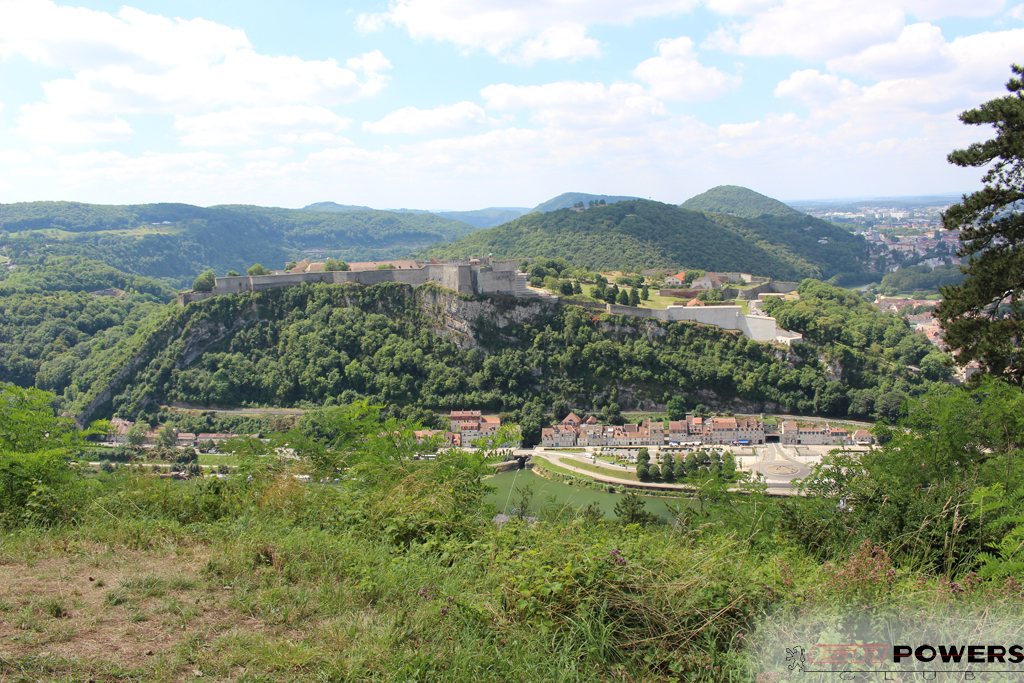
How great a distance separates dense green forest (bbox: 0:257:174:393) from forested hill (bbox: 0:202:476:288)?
862 inches

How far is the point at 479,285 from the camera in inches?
1271

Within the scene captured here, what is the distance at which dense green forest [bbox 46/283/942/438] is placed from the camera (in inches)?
1176

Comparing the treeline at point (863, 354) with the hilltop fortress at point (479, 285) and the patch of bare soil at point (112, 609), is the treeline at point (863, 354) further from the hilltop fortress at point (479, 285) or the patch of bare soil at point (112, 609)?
the patch of bare soil at point (112, 609)

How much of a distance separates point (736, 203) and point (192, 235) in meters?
108

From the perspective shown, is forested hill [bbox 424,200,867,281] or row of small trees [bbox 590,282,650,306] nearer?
row of small trees [bbox 590,282,650,306]

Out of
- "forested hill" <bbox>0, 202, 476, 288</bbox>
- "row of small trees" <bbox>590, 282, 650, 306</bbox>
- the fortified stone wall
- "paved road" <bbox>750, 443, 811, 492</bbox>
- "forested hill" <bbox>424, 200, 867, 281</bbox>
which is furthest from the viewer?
"forested hill" <bbox>0, 202, 476, 288</bbox>

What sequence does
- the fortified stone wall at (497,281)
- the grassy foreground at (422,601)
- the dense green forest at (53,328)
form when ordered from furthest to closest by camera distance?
the dense green forest at (53,328)
the fortified stone wall at (497,281)
the grassy foreground at (422,601)

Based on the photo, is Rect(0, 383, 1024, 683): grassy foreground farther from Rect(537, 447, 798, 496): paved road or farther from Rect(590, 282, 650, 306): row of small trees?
Rect(590, 282, 650, 306): row of small trees

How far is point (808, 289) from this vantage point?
4381cm

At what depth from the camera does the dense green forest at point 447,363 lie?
98.0ft

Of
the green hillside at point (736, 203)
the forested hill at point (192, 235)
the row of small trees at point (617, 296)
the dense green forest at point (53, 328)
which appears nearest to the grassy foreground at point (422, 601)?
the row of small trees at point (617, 296)

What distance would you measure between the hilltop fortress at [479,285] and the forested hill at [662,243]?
26.9m

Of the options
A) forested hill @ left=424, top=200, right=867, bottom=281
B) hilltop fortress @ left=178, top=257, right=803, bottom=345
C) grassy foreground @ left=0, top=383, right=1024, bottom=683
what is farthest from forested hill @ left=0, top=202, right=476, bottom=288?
grassy foreground @ left=0, top=383, right=1024, bottom=683

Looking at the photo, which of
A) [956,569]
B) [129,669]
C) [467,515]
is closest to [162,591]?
[129,669]
